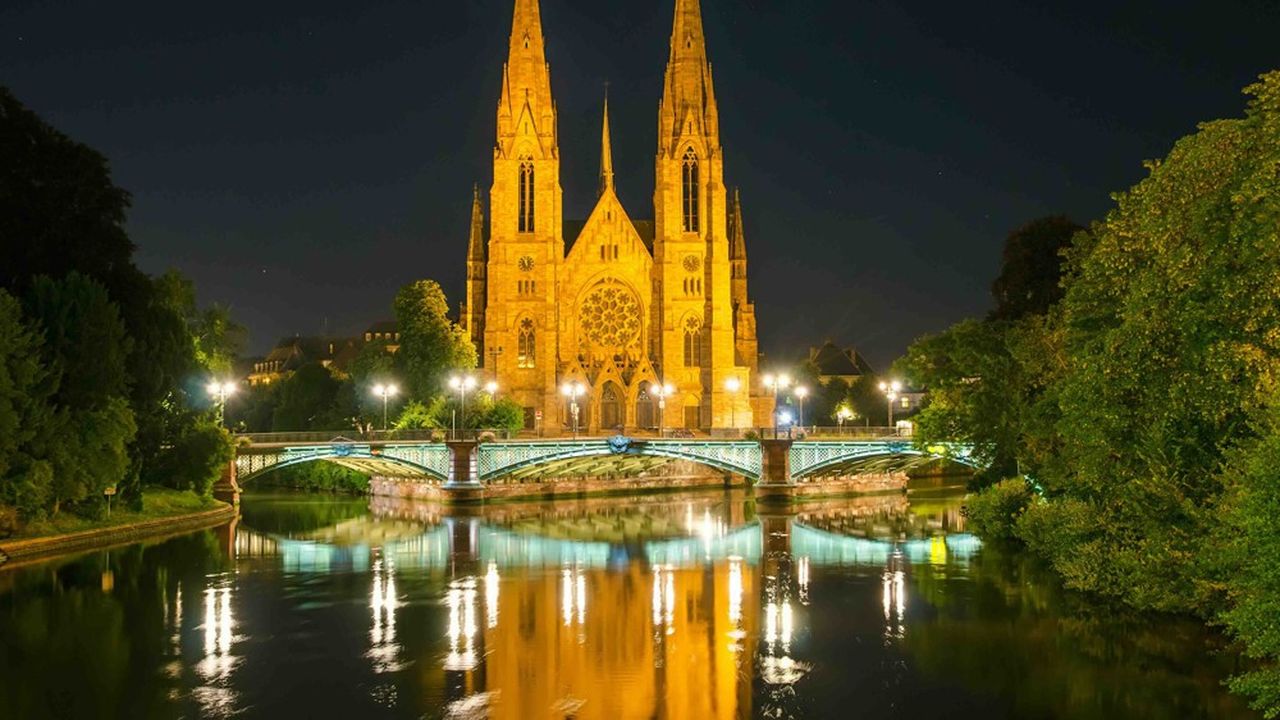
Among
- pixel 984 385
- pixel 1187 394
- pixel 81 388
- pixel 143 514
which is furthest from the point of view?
pixel 143 514

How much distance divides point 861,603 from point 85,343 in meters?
27.2

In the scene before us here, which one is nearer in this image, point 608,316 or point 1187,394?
point 1187,394

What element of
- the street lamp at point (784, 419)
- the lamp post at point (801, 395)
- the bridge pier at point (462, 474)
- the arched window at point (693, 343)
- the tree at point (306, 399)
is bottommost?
the bridge pier at point (462, 474)

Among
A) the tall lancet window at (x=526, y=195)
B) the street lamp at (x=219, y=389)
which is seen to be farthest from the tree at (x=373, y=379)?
the street lamp at (x=219, y=389)

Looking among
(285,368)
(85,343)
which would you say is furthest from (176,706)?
(285,368)

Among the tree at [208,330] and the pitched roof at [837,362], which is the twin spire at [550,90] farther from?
the pitched roof at [837,362]

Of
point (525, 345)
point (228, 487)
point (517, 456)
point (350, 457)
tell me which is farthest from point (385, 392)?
point (525, 345)

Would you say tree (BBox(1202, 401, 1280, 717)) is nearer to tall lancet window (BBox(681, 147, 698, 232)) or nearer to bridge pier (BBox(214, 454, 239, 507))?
bridge pier (BBox(214, 454, 239, 507))

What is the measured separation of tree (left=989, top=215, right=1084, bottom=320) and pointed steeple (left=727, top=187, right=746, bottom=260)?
52.5 m

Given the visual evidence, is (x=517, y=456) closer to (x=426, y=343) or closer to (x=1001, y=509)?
(x=426, y=343)

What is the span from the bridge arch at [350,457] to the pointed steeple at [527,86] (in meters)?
29.5

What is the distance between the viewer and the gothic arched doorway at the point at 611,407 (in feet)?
290

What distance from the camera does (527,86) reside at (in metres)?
89.0

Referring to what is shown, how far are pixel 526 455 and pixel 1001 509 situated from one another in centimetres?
2764
